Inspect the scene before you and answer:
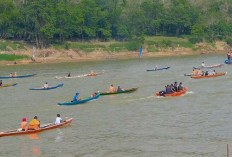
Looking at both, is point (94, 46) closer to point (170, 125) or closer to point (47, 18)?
point (47, 18)

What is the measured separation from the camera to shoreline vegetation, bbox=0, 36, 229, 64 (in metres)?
91.4

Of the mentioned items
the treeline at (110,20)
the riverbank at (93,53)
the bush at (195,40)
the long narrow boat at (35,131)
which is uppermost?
the treeline at (110,20)

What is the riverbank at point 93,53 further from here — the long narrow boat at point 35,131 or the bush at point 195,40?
the long narrow boat at point 35,131

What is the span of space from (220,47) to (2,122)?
8264 centimetres

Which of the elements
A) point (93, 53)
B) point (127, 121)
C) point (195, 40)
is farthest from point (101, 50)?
point (127, 121)

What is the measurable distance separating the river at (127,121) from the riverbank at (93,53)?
38.2 metres

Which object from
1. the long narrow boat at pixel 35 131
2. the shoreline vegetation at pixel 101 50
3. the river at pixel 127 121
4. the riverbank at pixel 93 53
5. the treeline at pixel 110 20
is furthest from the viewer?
the treeline at pixel 110 20

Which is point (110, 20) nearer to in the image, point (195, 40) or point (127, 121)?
point (195, 40)

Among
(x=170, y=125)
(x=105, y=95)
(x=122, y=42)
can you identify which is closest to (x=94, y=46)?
(x=122, y=42)

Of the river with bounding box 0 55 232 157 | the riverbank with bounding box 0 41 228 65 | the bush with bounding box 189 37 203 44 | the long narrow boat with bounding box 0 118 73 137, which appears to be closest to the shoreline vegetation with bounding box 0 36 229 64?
the riverbank with bounding box 0 41 228 65

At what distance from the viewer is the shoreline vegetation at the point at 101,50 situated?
300 ft

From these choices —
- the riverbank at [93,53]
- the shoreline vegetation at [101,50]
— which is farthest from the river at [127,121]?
the riverbank at [93,53]

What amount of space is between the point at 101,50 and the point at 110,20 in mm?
14004

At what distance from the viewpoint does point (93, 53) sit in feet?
318
